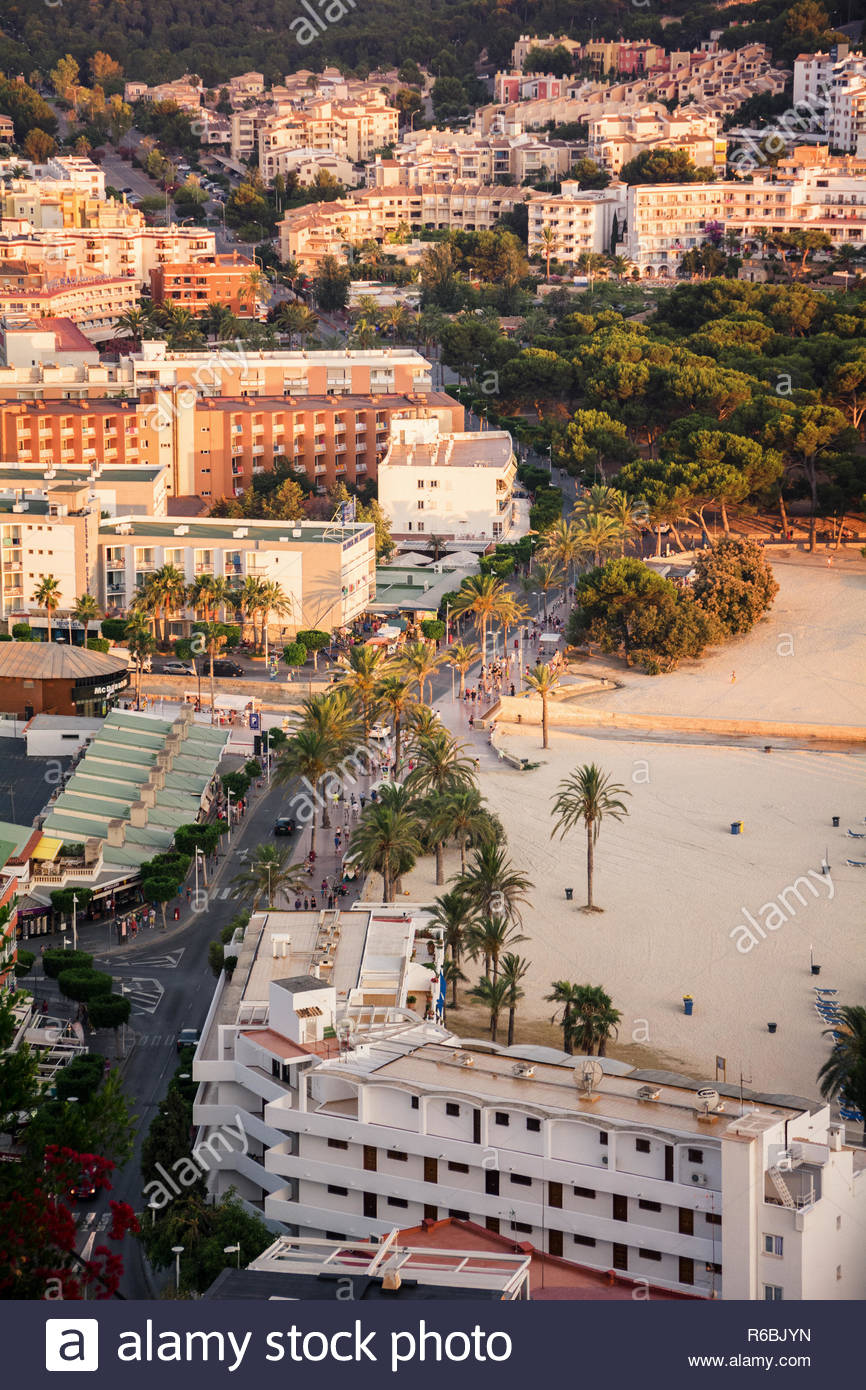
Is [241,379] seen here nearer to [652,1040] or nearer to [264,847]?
[264,847]

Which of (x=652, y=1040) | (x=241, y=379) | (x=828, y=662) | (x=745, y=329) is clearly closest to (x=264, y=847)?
(x=652, y=1040)

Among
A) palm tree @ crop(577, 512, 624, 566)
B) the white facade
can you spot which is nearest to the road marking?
palm tree @ crop(577, 512, 624, 566)

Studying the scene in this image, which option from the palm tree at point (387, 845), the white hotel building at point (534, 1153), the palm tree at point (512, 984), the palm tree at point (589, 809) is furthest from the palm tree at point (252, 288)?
the white hotel building at point (534, 1153)

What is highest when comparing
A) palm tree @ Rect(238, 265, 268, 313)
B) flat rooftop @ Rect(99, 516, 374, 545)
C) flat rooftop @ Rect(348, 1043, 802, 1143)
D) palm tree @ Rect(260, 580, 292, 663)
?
palm tree @ Rect(238, 265, 268, 313)

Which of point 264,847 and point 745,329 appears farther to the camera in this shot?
point 745,329

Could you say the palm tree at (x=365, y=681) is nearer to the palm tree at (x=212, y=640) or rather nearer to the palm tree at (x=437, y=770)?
the palm tree at (x=437, y=770)

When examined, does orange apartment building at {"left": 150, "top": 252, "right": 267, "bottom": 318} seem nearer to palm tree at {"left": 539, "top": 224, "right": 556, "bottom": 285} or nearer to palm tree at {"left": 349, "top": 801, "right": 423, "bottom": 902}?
palm tree at {"left": 539, "top": 224, "right": 556, "bottom": 285}
